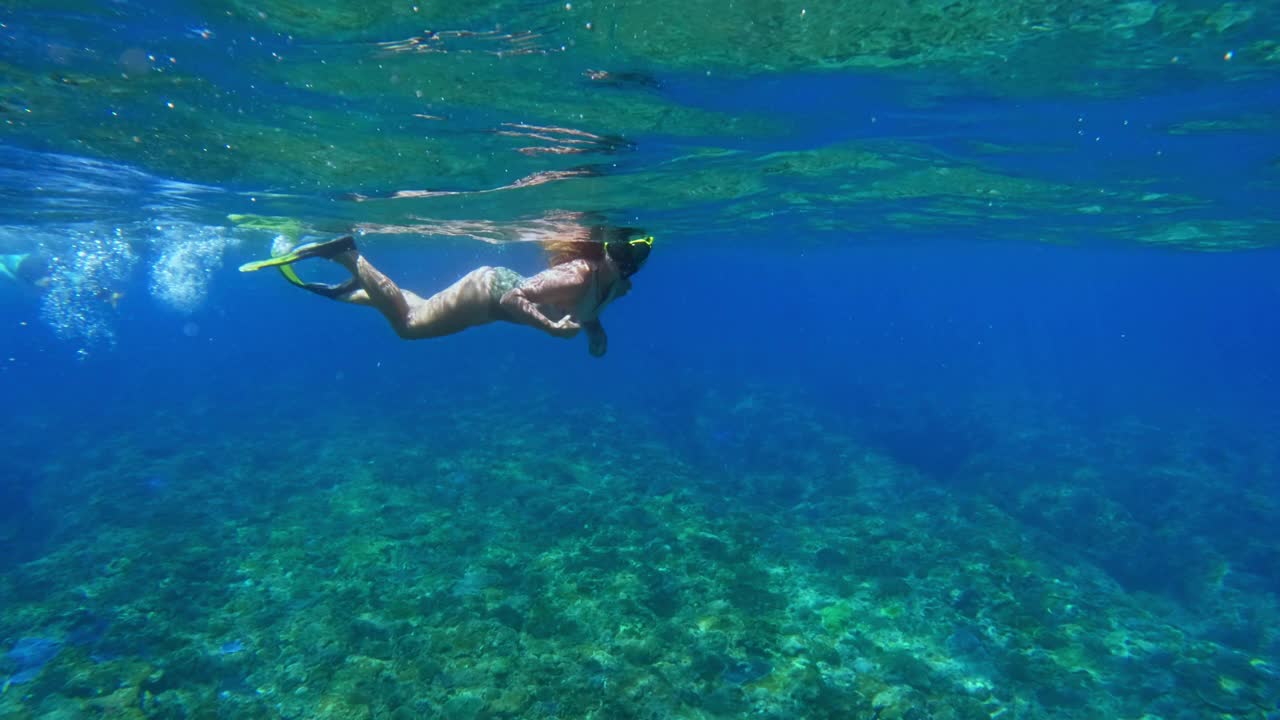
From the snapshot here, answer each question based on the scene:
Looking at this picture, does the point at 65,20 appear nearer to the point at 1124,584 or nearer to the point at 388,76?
the point at 388,76

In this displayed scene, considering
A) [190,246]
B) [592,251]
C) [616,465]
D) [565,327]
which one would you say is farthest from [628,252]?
[190,246]

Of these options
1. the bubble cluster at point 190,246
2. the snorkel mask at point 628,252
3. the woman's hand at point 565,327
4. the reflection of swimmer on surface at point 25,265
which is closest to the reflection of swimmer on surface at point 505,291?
the snorkel mask at point 628,252

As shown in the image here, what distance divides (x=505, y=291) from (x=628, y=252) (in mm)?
1569

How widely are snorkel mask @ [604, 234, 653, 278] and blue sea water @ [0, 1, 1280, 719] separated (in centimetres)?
275

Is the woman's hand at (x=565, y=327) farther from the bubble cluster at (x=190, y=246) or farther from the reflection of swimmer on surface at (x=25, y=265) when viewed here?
the reflection of swimmer on surface at (x=25, y=265)

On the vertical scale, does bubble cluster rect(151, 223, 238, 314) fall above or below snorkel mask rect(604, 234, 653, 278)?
below

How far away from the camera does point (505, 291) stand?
22.6 ft

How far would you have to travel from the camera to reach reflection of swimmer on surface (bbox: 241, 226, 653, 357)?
6.88 m

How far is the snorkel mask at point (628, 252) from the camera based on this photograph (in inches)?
279

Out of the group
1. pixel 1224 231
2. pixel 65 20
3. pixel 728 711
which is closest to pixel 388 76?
pixel 65 20

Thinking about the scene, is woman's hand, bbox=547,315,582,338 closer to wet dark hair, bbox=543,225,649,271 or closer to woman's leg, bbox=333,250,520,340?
woman's leg, bbox=333,250,520,340

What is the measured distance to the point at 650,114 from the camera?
10.4m

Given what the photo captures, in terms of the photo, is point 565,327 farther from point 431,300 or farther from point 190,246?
point 190,246

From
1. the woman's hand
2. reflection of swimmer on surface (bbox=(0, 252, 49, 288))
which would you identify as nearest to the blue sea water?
the woman's hand
